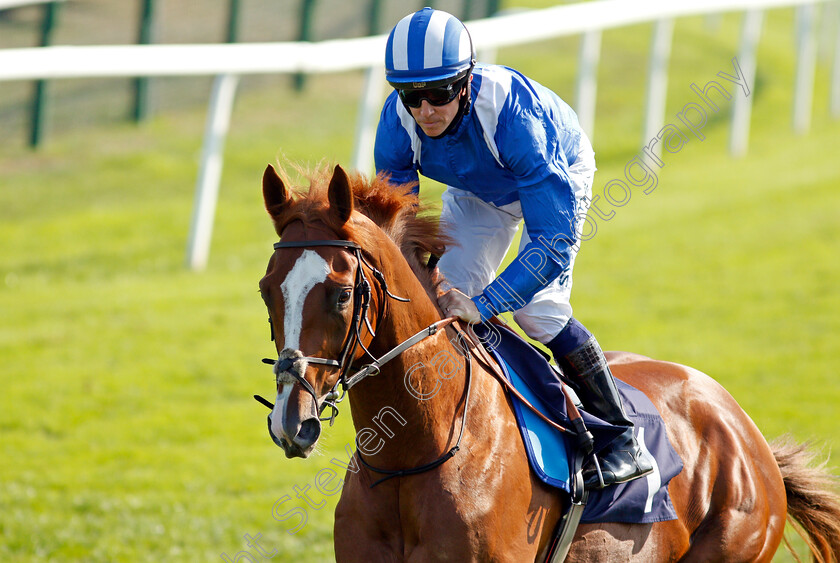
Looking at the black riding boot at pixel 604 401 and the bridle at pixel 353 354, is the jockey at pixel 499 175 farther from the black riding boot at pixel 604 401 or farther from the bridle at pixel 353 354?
the bridle at pixel 353 354

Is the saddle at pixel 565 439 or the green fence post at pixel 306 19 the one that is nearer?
the saddle at pixel 565 439

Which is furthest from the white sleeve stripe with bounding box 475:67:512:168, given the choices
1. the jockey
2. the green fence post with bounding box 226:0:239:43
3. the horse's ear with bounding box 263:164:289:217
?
the green fence post with bounding box 226:0:239:43

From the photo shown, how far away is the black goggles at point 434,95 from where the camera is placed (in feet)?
10.5

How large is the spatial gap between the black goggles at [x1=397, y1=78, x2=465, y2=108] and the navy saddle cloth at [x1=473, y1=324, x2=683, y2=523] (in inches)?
33.1

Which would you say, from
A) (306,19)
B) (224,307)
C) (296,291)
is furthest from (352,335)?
(306,19)

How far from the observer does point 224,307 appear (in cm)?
1001

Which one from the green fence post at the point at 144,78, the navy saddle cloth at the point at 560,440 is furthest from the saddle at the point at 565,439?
the green fence post at the point at 144,78

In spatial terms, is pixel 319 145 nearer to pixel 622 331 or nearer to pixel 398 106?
pixel 622 331

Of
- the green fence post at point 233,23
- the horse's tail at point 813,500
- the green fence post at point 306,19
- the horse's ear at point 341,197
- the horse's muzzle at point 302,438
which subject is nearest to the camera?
the horse's muzzle at point 302,438

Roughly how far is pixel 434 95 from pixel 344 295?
35.2 inches

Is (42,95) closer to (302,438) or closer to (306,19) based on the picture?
(306,19)

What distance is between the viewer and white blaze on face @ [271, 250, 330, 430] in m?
2.60

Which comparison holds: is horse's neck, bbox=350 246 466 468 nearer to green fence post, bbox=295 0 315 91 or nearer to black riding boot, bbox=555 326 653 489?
black riding boot, bbox=555 326 653 489

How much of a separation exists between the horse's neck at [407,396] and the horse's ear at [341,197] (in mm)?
277
